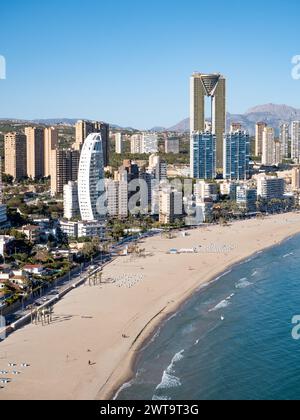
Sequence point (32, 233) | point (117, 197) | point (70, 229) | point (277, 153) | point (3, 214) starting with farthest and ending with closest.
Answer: point (277, 153) < point (117, 197) < point (70, 229) < point (3, 214) < point (32, 233)

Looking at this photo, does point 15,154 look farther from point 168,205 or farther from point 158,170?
point 168,205

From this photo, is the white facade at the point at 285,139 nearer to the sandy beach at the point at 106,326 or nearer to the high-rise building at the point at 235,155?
the high-rise building at the point at 235,155

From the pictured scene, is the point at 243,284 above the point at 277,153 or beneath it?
beneath

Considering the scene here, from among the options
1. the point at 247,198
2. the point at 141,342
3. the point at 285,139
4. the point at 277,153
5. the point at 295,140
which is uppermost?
the point at 285,139

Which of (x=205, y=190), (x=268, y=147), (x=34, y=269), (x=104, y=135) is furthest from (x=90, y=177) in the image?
(x=268, y=147)

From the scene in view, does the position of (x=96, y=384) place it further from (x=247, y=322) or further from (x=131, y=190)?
(x=131, y=190)
